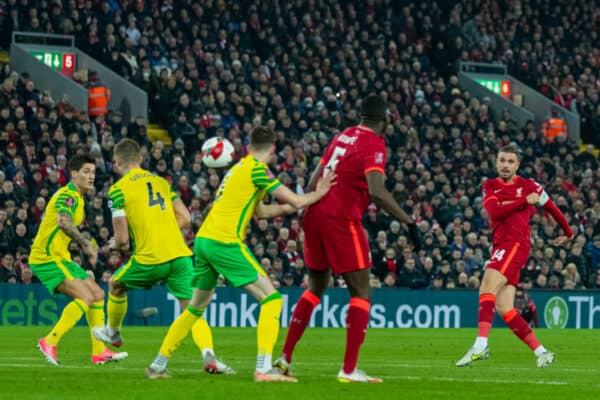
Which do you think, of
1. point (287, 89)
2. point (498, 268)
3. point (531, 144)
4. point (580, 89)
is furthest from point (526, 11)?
point (498, 268)

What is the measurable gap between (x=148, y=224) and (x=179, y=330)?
174 cm

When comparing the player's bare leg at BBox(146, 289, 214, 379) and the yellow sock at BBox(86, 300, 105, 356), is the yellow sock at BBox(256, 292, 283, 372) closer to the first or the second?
the player's bare leg at BBox(146, 289, 214, 379)

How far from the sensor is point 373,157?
39.2ft

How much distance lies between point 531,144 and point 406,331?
13503 millimetres

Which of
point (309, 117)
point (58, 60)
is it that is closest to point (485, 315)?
point (309, 117)

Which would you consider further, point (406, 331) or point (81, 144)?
point (81, 144)

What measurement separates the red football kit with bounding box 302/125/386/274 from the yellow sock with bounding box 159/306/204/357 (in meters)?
1.14

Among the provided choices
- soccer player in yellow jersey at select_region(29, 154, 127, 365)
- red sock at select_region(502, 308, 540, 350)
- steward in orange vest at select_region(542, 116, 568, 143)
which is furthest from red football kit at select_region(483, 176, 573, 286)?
steward in orange vest at select_region(542, 116, 568, 143)

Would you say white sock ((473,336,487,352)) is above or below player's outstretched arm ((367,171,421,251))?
below

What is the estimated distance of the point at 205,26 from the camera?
34750mm

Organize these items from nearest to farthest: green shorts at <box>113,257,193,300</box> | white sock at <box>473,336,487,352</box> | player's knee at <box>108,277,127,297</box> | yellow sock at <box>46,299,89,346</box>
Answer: green shorts at <box>113,257,193,300</box>
player's knee at <box>108,277,127,297</box>
yellow sock at <box>46,299,89,346</box>
white sock at <box>473,336,487,352</box>

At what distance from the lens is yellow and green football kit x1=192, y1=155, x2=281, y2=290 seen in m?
12.0

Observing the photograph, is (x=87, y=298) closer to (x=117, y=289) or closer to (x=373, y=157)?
(x=117, y=289)

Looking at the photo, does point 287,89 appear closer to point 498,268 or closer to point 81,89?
point 81,89
